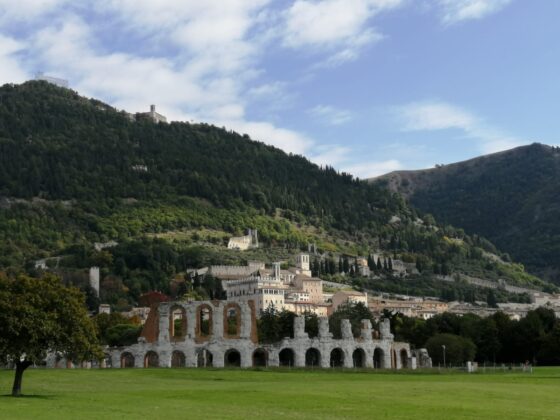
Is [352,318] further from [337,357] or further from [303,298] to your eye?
[303,298]

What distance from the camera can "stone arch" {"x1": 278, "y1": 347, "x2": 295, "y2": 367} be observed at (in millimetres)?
88025

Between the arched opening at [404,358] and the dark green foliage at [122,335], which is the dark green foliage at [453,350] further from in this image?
→ the dark green foliage at [122,335]

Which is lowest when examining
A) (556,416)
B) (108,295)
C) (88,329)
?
(556,416)

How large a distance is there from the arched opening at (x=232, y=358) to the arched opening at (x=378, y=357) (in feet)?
43.9

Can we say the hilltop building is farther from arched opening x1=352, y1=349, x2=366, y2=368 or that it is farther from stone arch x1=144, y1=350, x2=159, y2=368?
stone arch x1=144, y1=350, x2=159, y2=368

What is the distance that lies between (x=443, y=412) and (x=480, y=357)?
74020 millimetres

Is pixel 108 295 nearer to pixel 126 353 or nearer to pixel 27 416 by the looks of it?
pixel 126 353

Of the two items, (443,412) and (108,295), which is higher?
(108,295)

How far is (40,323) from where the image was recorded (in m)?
44.8

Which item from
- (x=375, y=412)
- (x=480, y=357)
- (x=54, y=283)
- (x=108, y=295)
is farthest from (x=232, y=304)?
(x=108, y=295)

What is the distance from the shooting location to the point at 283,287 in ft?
631

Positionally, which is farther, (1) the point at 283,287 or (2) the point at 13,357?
(1) the point at 283,287

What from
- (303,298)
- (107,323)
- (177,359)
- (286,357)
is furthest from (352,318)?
(303,298)

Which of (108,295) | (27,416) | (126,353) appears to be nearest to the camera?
(27,416)
